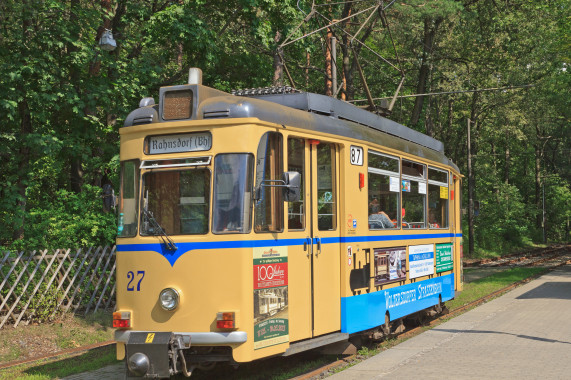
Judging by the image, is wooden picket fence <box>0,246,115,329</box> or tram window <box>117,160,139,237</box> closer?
tram window <box>117,160,139,237</box>

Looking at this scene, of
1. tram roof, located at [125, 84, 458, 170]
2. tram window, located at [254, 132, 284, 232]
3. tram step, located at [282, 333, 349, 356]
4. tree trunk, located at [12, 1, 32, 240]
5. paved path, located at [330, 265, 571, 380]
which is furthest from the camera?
tree trunk, located at [12, 1, 32, 240]

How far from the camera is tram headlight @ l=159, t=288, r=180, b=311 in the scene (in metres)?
7.58

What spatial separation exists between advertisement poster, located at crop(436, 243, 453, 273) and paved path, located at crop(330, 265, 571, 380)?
3.42 ft

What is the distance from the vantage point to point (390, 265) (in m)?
10.6

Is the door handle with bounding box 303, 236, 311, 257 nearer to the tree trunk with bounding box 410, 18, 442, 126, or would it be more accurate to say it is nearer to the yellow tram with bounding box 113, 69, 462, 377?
the yellow tram with bounding box 113, 69, 462, 377

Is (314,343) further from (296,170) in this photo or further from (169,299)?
(296,170)

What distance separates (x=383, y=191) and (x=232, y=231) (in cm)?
360

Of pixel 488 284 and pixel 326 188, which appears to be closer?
pixel 326 188

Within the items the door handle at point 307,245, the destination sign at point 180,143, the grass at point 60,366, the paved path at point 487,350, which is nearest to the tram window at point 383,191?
the door handle at point 307,245

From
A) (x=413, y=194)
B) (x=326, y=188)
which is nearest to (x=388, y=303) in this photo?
(x=413, y=194)

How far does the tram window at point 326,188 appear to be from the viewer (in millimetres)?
8906

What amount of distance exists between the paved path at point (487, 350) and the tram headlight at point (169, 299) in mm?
2219

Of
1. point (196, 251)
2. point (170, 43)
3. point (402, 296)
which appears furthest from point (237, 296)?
point (170, 43)

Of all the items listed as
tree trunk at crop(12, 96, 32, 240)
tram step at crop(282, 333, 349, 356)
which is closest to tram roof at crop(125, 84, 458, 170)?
tram step at crop(282, 333, 349, 356)
